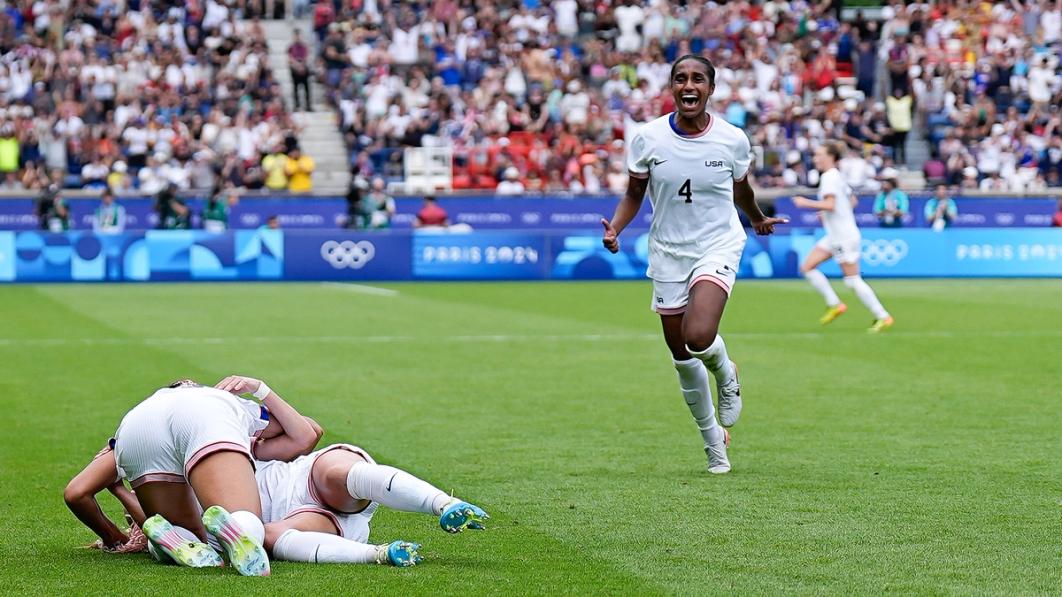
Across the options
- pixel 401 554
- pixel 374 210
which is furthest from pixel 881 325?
pixel 374 210

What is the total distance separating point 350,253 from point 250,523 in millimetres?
24881

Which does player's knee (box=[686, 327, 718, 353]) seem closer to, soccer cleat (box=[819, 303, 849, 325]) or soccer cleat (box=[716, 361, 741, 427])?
soccer cleat (box=[716, 361, 741, 427])

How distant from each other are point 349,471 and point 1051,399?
24.7ft

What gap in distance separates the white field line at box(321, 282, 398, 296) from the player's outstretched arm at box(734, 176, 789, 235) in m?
17.3

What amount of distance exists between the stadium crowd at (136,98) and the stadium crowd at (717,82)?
2.13 meters

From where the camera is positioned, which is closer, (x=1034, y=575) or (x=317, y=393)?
(x=1034, y=575)

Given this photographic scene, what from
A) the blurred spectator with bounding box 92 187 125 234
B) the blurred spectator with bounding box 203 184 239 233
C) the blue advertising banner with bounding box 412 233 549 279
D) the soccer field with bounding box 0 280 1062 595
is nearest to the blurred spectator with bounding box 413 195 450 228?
the blue advertising banner with bounding box 412 233 549 279

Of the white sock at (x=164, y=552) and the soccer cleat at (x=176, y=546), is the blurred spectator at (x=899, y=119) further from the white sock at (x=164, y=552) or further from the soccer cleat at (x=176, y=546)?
the soccer cleat at (x=176, y=546)

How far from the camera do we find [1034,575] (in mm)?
6203

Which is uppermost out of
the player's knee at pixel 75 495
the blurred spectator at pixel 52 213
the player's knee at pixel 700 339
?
the player's knee at pixel 700 339

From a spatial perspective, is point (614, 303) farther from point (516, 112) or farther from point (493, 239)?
point (516, 112)

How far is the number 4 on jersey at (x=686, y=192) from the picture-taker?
9.06 metres

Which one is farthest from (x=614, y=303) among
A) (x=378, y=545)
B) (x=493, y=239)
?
(x=378, y=545)

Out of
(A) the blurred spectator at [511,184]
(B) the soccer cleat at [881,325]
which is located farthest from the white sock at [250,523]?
(A) the blurred spectator at [511,184]
